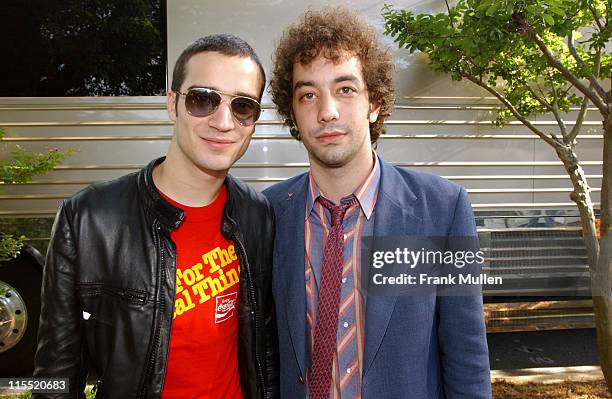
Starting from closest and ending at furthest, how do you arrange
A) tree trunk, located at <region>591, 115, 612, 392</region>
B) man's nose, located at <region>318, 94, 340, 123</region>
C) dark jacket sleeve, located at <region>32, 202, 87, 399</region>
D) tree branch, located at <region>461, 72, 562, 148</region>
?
dark jacket sleeve, located at <region>32, 202, 87, 399</region>
man's nose, located at <region>318, 94, 340, 123</region>
tree trunk, located at <region>591, 115, 612, 392</region>
tree branch, located at <region>461, 72, 562, 148</region>

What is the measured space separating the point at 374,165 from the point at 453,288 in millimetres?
567

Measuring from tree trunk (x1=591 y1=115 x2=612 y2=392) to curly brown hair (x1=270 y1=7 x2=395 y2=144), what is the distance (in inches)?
72.4

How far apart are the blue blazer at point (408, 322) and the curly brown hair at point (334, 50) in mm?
480

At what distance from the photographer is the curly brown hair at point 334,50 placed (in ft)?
6.90

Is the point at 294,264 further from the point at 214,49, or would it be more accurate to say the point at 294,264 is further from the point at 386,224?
the point at 214,49

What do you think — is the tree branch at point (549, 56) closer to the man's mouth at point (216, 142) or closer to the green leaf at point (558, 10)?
the green leaf at point (558, 10)

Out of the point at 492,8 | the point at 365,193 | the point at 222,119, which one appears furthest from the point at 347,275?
the point at 492,8

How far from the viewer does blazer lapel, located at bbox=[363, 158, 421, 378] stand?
1.74m

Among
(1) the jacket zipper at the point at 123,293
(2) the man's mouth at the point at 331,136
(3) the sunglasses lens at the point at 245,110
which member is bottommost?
(1) the jacket zipper at the point at 123,293

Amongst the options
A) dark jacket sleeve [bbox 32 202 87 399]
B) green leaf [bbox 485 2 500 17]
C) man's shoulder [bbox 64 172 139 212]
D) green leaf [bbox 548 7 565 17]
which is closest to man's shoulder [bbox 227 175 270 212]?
man's shoulder [bbox 64 172 139 212]

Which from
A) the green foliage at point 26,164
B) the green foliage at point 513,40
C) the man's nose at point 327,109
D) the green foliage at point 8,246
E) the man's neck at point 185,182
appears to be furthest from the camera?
the green foliage at point 26,164

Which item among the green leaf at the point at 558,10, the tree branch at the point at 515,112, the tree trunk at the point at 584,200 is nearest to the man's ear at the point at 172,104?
the green leaf at the point at 558,10

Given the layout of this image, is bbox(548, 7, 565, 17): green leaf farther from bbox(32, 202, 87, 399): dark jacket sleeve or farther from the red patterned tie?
bbox(32, 202, 87, 399): dark jacket sleeve

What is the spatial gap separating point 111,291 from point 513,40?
9.05 ft
